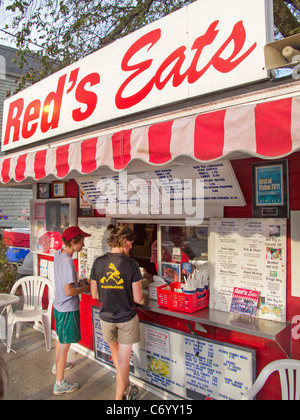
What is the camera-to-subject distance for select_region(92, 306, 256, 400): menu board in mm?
3033

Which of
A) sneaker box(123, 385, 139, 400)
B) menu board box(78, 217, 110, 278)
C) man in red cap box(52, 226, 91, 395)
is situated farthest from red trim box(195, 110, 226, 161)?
sneaker box(123, 385, 139, 400)

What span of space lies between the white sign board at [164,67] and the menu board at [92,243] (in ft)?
4.28

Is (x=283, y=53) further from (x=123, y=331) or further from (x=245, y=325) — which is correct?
(x=123, y=331)

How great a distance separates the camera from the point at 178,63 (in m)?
3.21

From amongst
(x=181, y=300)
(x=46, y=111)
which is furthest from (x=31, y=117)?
(x=181, y=300)

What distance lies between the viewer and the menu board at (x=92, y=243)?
4.56 m

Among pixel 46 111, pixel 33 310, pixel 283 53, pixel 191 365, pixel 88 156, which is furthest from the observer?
pixel 33 310

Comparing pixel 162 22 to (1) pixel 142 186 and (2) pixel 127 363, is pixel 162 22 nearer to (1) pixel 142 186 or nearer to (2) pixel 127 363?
→ (1) pixel 142 186

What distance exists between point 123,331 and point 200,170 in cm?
176

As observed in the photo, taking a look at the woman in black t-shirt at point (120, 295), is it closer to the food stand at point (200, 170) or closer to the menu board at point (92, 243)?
the food stand at point (200, 170)

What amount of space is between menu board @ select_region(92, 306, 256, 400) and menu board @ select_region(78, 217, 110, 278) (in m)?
1.25

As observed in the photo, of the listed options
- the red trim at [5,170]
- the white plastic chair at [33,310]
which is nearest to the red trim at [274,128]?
the red trim at [5,170]
